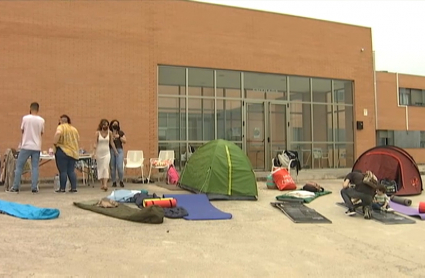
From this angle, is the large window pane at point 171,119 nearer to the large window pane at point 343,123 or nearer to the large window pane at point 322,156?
the large window pane at point 322,156

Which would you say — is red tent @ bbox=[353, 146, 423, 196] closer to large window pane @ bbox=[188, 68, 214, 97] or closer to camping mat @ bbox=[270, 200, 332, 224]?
camping mat @ bbox=[270, 200, 332, 224]

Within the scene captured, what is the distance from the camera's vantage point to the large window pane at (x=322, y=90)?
1641 cm

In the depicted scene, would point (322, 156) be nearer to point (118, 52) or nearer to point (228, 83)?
point (228, 83)

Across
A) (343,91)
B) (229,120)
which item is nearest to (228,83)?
(229,120)

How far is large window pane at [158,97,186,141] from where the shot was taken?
13688mm

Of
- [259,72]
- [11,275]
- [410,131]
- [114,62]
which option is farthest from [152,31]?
[410,131]

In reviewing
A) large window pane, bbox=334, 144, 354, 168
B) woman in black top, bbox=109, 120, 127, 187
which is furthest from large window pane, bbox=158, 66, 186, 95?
large window pane, bbox=334, 144, 354, 168

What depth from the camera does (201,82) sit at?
47.6ft

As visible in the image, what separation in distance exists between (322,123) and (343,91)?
1.83m

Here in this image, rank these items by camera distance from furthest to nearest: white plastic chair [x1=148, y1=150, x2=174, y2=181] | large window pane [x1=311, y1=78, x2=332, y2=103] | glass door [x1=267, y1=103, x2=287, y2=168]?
large window pane [x1=311, y1=78, x2=332, y2=103]
glass door [x1=267, y1=103, x2=287, y2=168]
white plastic chair [x1=148, y1=150, x2=174, y2=181]

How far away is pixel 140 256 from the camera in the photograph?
4684 millimetres

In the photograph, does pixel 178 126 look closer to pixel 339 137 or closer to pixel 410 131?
pixel 339 137

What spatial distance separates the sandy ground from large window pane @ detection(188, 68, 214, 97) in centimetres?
775

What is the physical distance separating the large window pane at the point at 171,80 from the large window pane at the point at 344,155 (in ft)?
23.3
